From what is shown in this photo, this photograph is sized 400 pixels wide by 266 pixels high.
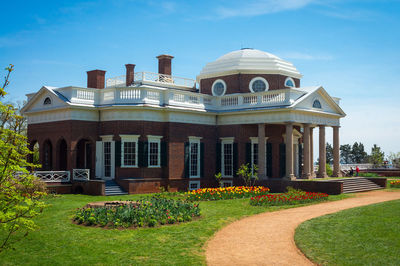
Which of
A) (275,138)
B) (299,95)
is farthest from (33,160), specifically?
(299,95)

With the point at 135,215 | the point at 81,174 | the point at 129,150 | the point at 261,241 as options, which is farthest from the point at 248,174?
the point at 261,241

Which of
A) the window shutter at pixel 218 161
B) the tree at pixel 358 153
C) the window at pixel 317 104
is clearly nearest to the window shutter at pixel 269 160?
the window shutter at pixel 218 161

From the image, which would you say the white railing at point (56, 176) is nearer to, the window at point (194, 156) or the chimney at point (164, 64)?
the window at point (194, 156)

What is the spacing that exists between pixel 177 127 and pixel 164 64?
323 inches

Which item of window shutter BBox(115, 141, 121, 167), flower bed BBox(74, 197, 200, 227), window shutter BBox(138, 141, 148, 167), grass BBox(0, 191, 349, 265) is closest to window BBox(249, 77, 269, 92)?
window shutter BBox(138, 141, 148, 167)

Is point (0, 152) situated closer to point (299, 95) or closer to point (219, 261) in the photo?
point (219, 261)

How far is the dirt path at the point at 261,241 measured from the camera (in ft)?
38.7

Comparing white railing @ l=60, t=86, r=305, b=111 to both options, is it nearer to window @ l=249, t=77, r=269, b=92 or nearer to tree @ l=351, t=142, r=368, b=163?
window @ l=249, t=77, r=269, b=92

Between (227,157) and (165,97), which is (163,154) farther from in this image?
(227,157)

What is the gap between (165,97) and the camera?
29.4m

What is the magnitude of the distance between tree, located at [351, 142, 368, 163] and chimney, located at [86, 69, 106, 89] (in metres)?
57.3

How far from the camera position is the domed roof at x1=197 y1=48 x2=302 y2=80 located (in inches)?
1339

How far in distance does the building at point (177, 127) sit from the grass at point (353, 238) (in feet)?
41.2

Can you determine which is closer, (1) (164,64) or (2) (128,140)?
(2) (128,140)
